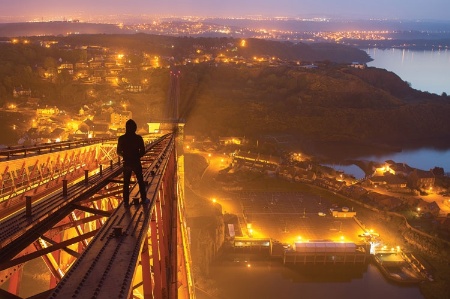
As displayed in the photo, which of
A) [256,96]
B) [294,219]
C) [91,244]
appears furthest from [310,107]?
[91,244]

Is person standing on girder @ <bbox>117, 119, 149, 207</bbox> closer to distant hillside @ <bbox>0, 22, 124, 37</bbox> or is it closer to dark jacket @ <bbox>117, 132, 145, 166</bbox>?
dark jacket @ <bbox>117, 132, 145, 166</bbox>

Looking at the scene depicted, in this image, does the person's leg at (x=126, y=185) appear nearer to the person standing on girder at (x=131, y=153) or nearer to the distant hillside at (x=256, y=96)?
the person standing on girder at (x=131, y=153)

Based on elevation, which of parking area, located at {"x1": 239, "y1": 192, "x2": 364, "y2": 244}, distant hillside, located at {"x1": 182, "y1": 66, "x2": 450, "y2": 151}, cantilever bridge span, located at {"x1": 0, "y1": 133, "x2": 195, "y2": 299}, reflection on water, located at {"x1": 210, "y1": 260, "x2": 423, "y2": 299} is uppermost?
cantilever bridge span, located at {"x1": 0, "y1": 133, "x2": 195, "y2": 299}

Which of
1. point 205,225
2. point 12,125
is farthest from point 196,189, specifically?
point 12,125

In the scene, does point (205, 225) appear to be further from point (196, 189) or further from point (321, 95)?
point (321, 95)

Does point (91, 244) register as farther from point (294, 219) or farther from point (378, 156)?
point (378, 156)

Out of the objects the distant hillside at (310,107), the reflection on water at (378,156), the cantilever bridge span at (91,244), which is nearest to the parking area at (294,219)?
the reflection on water at (378,156)

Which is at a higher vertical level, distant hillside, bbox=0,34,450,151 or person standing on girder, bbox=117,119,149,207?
person standing on girder, bbox=117,119,149,207

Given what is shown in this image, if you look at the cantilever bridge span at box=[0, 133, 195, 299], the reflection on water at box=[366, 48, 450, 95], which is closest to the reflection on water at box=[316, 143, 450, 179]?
the cantilever bridge span at box=[0, 133, 195, 299]
